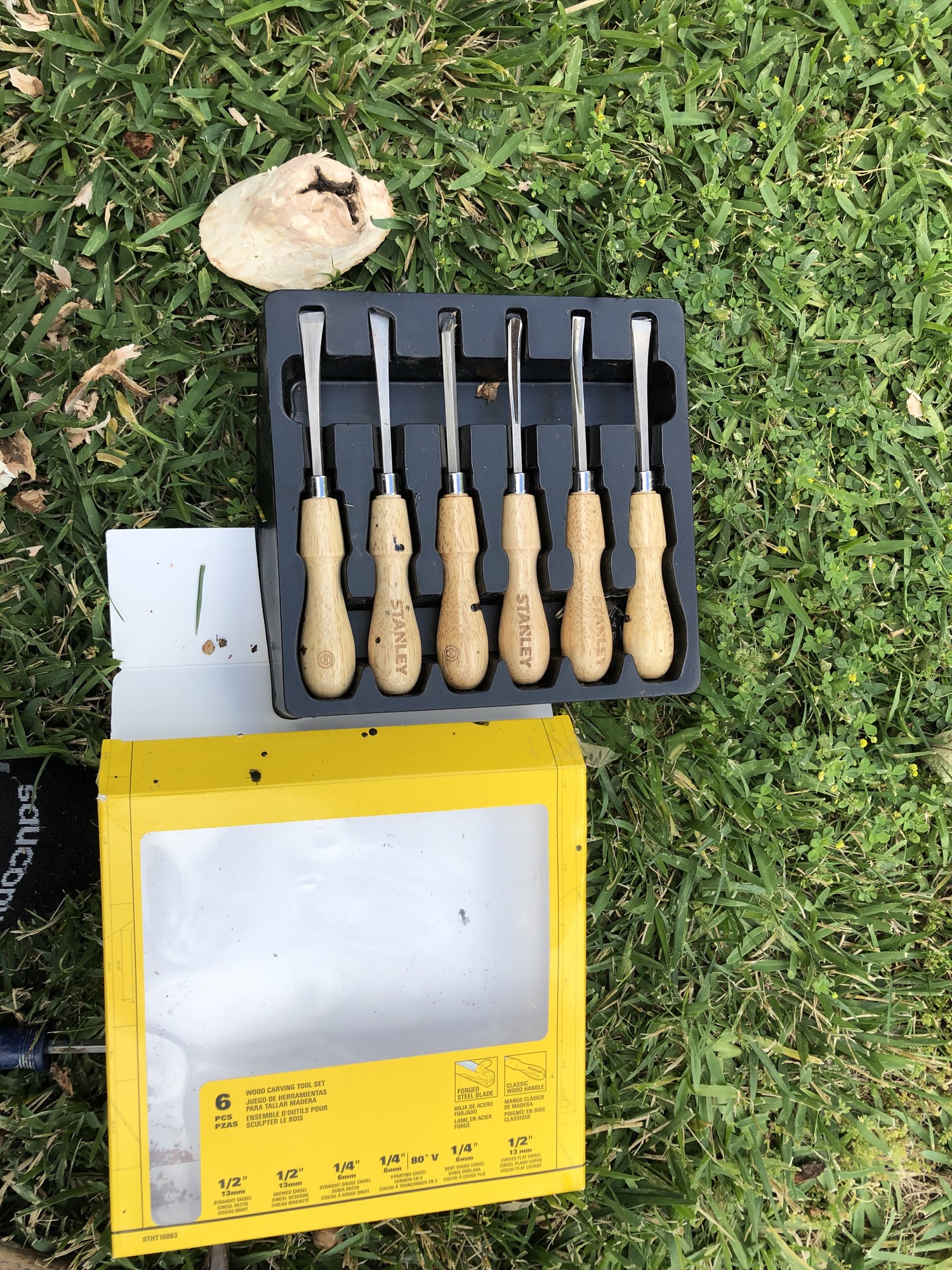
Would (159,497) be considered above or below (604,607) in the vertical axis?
above

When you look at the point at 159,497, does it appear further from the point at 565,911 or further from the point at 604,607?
the point at 565,911

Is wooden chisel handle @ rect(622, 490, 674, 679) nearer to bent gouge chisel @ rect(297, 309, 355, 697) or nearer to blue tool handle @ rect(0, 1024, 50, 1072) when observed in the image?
bent gouge chisel @ rect(297, 309, 355, 697)

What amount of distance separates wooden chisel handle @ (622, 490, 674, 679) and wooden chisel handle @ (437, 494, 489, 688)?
0.23 m

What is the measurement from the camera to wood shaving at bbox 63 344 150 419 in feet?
4.51

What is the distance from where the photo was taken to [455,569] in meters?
1.24

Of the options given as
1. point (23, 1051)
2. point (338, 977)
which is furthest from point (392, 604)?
point (23, 1051)

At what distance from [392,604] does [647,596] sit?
1.25ft

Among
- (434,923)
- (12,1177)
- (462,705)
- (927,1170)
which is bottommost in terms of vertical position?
(927,1170)

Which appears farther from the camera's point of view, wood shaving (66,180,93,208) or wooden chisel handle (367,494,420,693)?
wood shaving (66,180,93,208)

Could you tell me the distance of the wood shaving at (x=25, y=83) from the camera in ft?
4.39

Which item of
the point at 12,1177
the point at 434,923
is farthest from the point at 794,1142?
the point at 12,1177

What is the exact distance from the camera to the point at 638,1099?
147 centimetres

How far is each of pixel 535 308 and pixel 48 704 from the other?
38.2 inches

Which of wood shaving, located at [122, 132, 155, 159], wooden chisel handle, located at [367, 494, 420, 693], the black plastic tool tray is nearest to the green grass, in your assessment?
wood shaving, located at [122, 132, 155, 159]
